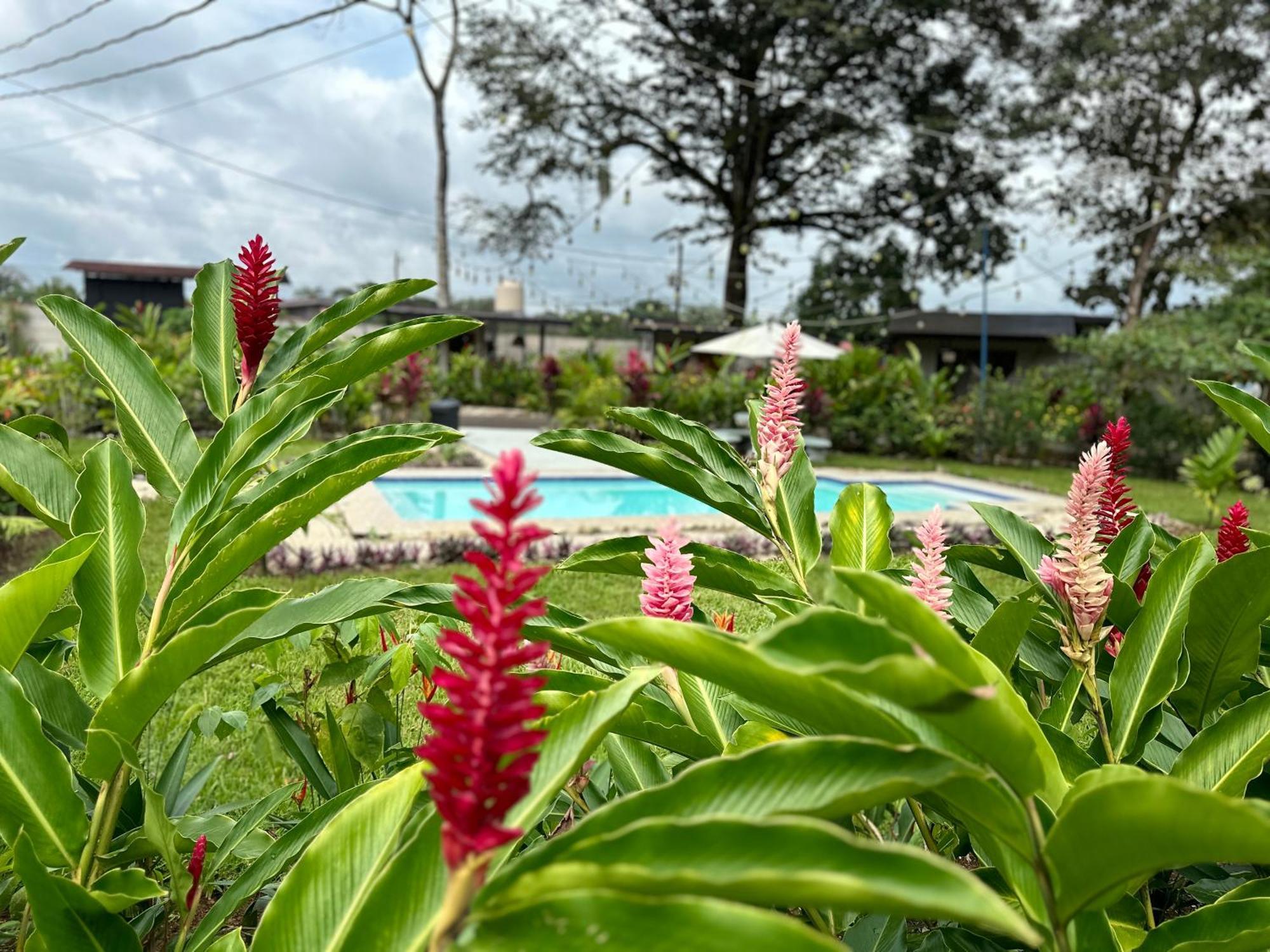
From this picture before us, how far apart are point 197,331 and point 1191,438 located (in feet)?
53.1

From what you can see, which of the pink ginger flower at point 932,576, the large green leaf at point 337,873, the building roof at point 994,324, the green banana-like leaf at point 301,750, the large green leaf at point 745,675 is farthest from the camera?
the building roof at point 994,324

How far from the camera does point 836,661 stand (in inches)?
19.2

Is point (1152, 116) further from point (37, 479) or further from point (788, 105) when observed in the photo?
point (37, 479)

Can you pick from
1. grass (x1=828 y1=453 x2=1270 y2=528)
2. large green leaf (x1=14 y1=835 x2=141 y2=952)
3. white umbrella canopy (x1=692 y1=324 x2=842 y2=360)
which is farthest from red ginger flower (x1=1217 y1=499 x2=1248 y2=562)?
white umbrella canopy (x1=692 y1=324 x2=842 y2=360)

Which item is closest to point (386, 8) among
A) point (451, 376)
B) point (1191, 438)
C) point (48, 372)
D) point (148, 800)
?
point (451, 376)

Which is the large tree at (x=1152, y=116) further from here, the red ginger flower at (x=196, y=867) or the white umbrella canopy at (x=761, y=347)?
the red ginger flower at (x=196, y=867)

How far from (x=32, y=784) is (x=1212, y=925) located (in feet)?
3.32

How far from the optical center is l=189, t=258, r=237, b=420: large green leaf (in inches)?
50.8

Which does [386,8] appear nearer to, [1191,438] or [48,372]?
[48,372]

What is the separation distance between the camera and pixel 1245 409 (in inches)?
46.4

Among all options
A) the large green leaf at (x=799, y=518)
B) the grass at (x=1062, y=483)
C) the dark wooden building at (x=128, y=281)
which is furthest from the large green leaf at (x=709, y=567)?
the dark wooden building at (x=128, y=281)

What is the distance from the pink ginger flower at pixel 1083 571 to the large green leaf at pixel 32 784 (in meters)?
0.95

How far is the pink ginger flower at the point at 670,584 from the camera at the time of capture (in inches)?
30.3

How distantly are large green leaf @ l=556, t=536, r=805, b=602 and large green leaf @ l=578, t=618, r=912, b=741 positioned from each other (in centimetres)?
46
